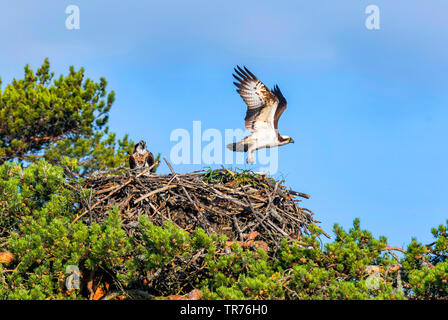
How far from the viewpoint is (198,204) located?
9.16m

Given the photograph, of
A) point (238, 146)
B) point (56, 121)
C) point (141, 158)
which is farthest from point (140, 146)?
point (56, 121)

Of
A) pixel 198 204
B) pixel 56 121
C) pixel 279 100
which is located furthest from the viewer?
pixel 56 121

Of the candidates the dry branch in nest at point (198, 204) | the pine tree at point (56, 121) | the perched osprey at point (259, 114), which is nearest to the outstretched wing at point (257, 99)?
the perched osprey at point (259, 114)

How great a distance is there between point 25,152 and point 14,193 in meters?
8.23

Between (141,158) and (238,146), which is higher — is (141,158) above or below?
below

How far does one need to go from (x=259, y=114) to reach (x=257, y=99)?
322mm

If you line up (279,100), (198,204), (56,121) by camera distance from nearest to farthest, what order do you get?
(198,204), (279,100), (56,121)

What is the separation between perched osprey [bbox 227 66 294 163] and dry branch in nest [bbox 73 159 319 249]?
5.18ft

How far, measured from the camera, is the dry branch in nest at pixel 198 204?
8.88 meters

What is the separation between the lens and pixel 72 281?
25.3 feet

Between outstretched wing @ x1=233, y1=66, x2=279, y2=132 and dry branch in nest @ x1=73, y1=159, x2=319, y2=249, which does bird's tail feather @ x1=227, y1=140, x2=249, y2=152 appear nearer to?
outstretched wing @ x1=233, y1=66, x2=279, y2=132

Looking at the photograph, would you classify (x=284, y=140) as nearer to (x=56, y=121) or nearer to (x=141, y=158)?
(x=141, y=158)

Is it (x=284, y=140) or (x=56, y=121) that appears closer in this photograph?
(x=284, y=140)

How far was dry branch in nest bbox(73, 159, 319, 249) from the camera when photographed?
888 centimetres
